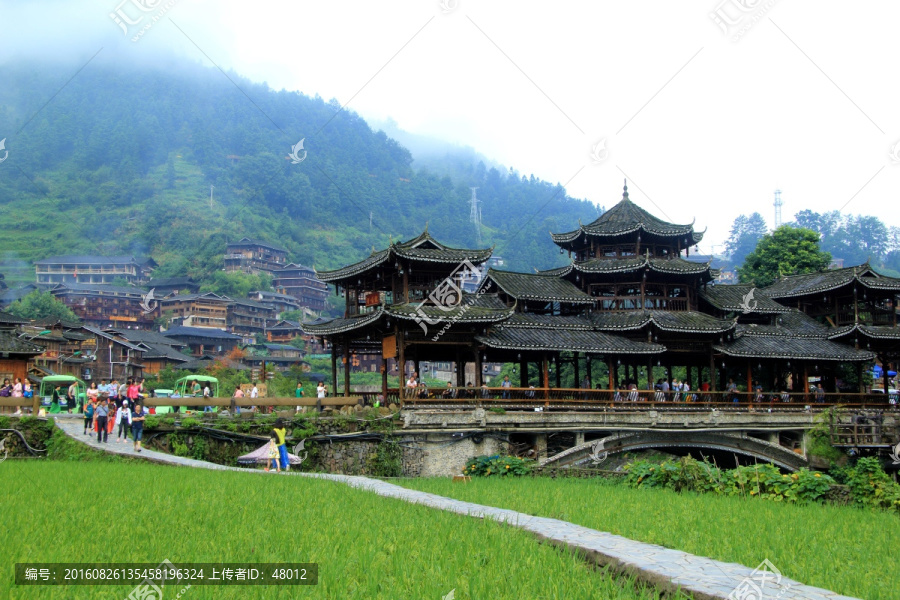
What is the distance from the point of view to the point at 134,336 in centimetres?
6431

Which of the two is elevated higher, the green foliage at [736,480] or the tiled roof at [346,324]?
the tiled roof at [346,324]

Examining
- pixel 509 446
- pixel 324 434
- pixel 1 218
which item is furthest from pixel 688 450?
pixel 1 218

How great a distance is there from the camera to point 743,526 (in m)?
11.1

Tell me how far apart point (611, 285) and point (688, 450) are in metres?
8.81

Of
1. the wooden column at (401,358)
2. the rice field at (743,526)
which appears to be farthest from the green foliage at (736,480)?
the wooden column at (401,358)

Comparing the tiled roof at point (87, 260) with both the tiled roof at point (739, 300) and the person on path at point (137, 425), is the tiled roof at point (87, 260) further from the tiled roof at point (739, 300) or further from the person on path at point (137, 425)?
the person on path at point (137, 425)

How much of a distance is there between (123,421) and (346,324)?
29.0 feet

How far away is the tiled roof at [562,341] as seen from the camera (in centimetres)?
2870

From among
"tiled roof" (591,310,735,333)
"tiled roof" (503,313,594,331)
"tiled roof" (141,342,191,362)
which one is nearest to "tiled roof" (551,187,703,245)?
"tiled roof" (591,310,735,333)

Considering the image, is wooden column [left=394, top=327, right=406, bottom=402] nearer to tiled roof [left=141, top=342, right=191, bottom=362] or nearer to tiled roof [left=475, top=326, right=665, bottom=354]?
tiled roof [left=475, top=326, right=665, bottom=354]

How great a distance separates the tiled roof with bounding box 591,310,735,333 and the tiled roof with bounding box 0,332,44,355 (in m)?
24.2

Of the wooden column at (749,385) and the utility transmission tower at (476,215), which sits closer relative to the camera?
the wooden column at (749,385)

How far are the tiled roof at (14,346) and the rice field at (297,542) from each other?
21877 millimetres

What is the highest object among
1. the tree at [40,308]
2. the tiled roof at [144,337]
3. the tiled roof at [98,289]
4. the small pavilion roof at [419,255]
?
the tiled roof at [98,289]
